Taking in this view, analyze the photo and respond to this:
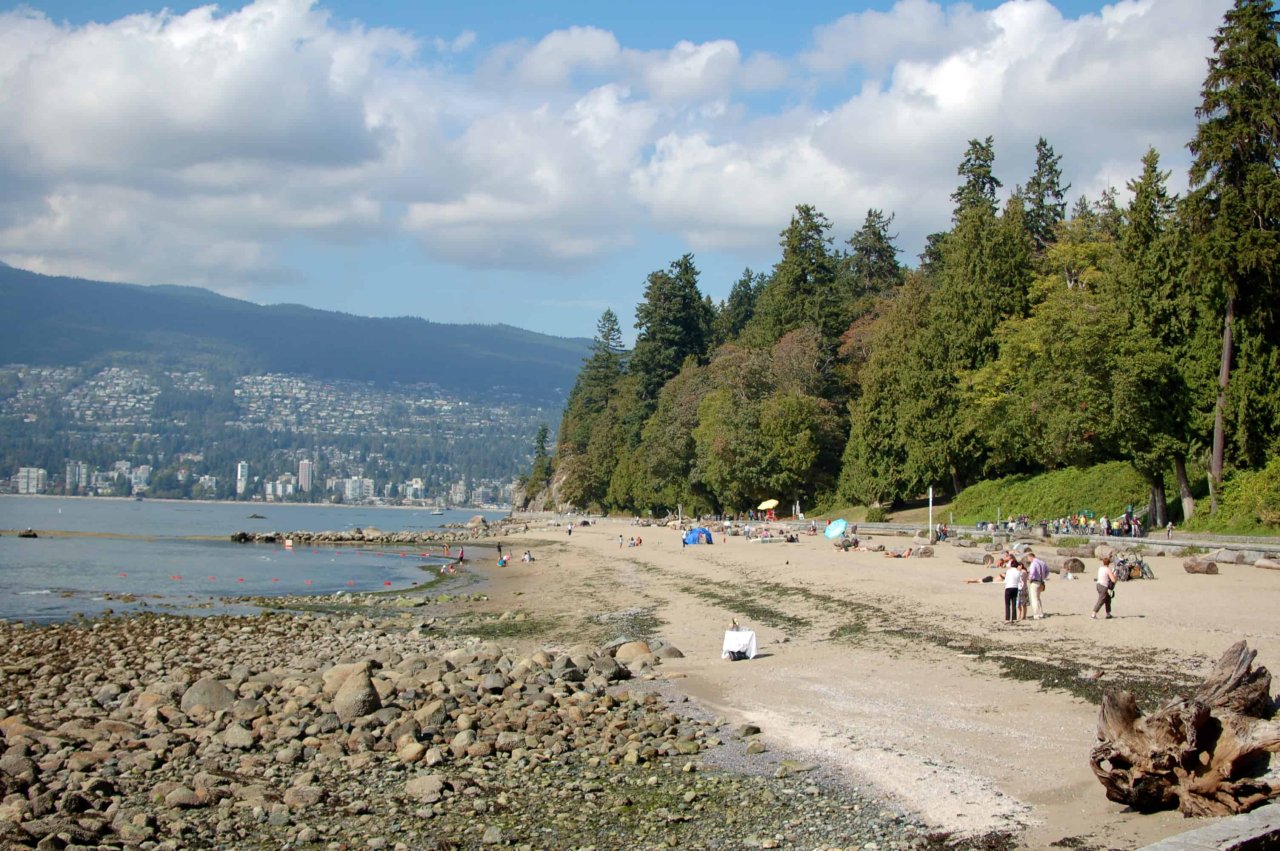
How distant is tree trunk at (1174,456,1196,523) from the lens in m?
37.5

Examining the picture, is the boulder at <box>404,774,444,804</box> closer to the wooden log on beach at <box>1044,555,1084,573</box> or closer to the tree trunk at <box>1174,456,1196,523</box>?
the wooden log on beach at <box>1044,555,1084,573</box>

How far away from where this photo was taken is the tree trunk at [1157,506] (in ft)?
128

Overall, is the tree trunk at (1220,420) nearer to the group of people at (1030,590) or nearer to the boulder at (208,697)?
the group of people at (1030,590)

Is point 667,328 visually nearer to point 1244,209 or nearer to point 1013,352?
point 1013,352

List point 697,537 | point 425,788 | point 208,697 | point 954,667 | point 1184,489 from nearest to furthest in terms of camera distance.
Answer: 1. point 425,788
2. point 208,697
3. point 954,667
4. point 1184,489
5. point 697,537

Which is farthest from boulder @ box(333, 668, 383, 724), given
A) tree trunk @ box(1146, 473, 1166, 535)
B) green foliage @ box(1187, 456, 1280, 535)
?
tree trunk @ box(1146, 473, 1166, 535)

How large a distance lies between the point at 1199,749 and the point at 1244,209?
33.4 meters

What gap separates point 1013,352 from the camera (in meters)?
49.7

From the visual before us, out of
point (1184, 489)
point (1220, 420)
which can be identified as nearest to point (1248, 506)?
point (1220, 420)

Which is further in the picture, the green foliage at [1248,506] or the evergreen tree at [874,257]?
the evergreen tree at [874,257]

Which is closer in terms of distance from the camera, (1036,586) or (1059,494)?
(1036,586)

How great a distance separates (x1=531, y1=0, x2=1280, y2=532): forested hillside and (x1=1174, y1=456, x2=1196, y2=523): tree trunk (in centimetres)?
13

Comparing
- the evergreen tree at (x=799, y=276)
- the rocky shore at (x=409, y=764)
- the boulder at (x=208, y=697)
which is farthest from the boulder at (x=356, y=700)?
the evergreen tree at (x=799, y=276)

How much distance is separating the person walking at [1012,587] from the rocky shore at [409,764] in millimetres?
6559
